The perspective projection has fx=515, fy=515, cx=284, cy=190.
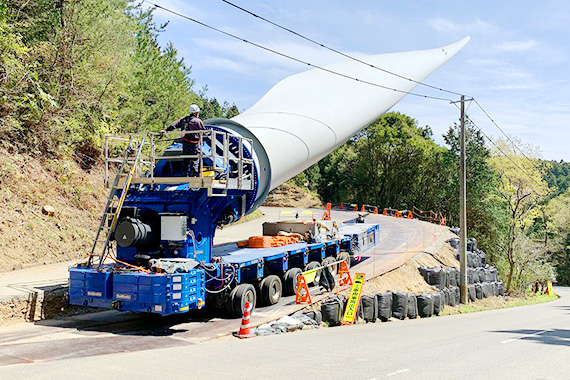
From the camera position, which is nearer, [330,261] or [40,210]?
[40,210]

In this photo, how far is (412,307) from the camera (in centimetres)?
1680

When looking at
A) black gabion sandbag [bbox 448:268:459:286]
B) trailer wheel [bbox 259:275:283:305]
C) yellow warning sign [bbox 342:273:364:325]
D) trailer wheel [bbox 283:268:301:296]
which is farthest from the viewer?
black gabion sandbag [bbox 448:268:459:286]

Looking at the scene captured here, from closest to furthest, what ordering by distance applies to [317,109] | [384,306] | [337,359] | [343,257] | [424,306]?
[337,359], [384,306], [317,109], [424,306], [343,257]

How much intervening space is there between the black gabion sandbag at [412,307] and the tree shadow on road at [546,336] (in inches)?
133

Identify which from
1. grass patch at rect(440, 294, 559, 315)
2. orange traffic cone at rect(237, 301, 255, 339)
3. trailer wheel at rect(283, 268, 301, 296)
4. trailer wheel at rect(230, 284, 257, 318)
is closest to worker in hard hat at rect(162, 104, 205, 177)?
trailer wheel at rect(230, 284, 257, 318)

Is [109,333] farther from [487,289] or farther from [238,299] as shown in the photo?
[487,289]

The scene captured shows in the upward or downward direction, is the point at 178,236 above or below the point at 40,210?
below

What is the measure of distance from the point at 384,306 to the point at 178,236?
7.39 meters

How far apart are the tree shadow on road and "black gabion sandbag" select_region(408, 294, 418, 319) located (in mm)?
3367

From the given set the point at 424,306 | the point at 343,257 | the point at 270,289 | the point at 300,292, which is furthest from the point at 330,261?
the point at 270,289

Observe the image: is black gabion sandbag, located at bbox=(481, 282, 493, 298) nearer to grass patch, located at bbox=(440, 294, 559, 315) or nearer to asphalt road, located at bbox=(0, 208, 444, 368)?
grass patch, located at bbox=(440, 294, 559, 315)

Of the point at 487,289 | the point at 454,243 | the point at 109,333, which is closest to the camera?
the point at 109,333

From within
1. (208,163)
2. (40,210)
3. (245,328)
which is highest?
(208,163)

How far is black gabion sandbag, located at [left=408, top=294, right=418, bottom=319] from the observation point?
16609mm
